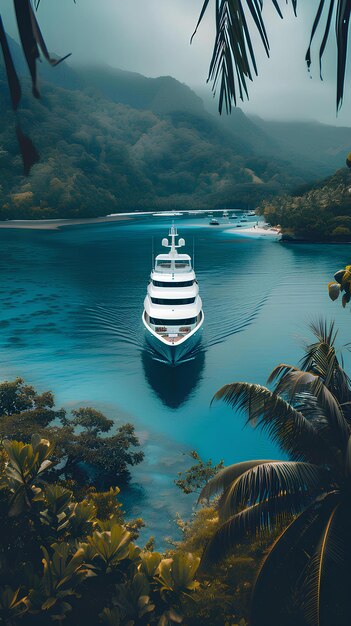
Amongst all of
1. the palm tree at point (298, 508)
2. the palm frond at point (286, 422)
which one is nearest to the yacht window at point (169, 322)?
the palm tree at point (298, 508)

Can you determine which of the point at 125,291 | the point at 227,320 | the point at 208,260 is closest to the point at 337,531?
the point at 227,320

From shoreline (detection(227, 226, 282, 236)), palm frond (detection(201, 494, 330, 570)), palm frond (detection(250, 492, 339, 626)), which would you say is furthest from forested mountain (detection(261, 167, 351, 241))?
palm frond (detection(250, 492, 339, 626))

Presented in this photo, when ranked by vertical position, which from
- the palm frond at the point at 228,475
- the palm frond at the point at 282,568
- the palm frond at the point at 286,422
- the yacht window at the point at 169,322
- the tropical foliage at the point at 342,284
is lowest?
the yacht window at the point at 169,322

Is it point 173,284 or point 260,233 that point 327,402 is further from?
point 260,233

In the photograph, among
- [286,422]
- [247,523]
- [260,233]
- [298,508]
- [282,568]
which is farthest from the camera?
[260,233]

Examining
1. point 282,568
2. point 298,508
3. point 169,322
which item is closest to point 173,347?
point 169,322

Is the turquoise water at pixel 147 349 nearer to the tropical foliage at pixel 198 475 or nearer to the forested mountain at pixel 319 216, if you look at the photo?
the tropical foliage at pixel 198 475
